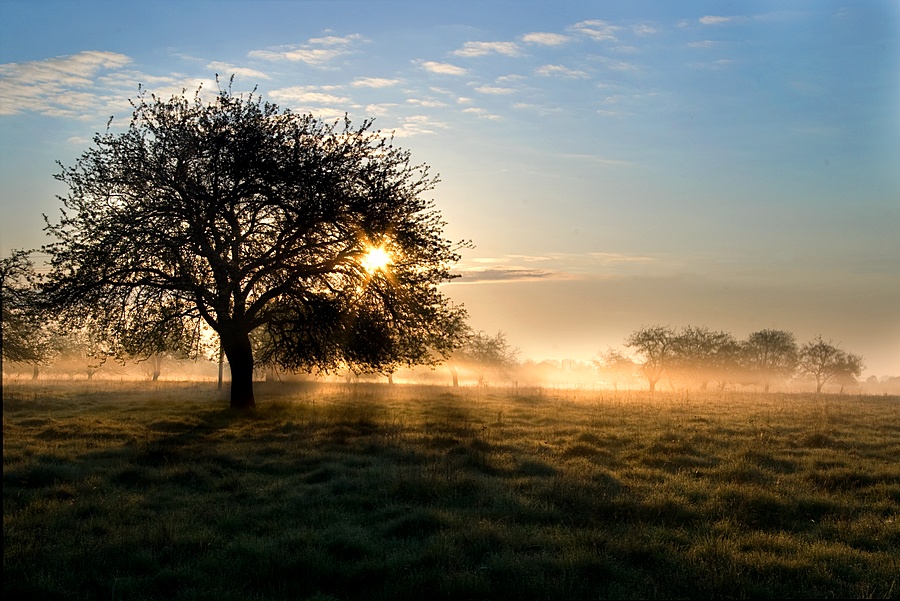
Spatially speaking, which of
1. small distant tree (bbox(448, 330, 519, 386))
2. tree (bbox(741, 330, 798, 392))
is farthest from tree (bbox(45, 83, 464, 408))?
tree (bbox(741, 330, 798, 392))

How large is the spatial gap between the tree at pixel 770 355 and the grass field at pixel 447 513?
271 ft

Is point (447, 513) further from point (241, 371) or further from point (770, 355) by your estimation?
point (770, 355)

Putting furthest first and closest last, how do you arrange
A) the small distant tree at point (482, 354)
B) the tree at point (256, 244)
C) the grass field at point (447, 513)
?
the small distant tree at point (482, 354), the tree at point (256, 244), the grass field at point (447, 513)

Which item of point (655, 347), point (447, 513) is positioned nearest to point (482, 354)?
point (655, 347)

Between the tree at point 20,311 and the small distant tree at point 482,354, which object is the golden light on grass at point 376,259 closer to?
the tree at point 20,311

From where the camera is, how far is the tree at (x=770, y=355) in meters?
94.6

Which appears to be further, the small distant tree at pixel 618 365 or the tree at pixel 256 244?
the small distant tree at pixel 618 365

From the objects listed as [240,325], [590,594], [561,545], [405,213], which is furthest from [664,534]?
[240,325]

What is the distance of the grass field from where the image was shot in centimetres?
727

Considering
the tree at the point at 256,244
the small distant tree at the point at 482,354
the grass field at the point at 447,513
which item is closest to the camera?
the grass field at the point at 447,513

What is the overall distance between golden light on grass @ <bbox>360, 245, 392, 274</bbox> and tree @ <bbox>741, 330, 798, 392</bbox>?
84.6 metres

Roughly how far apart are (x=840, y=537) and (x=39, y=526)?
457 inches

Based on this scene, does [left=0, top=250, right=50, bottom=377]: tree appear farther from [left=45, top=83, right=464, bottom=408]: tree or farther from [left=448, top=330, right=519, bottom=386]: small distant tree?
[left=448, top=330, right=519, bottom=386]: small distant tree

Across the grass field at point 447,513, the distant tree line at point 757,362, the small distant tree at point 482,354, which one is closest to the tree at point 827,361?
the distant tree line at point 757,362
